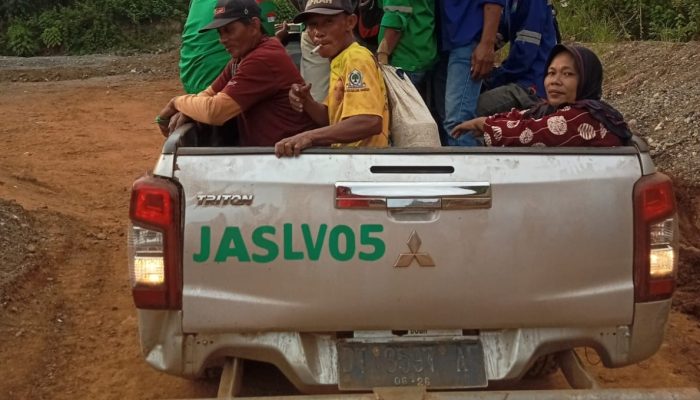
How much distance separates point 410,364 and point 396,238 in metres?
0.50

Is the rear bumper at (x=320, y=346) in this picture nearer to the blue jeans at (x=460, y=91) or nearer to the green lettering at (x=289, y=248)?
the green lettering at (x=289, y=248)

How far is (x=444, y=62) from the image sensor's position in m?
5.08

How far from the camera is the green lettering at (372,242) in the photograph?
293 centimetres

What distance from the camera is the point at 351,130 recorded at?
134 inches

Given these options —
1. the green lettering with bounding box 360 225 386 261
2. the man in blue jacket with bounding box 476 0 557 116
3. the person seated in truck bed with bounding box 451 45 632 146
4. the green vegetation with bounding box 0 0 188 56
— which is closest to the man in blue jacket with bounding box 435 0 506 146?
the man in blue jacket with bounding box 476 0 557 116

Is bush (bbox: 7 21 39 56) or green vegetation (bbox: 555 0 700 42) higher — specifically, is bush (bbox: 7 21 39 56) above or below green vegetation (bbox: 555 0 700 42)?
below

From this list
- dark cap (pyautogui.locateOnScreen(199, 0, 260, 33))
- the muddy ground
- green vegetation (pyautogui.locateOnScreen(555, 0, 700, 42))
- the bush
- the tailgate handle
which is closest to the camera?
the tailgate handle

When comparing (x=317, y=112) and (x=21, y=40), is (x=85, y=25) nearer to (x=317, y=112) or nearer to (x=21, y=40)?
(x=21, y=40)

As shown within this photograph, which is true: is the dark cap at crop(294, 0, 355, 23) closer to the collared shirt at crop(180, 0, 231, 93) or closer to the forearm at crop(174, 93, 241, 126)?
the forearm at crop(174, 93, 241, 126)

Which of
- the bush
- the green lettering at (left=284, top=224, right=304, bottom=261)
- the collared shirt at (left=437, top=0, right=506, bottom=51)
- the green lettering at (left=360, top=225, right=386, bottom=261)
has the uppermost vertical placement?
the collared shirt at (left=437, top=0, right=506, bottom=51)

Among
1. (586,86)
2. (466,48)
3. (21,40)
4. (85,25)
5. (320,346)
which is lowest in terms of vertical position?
(21,40)

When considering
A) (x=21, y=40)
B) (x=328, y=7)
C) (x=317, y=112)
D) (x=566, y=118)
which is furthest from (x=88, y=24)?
(x=566, y=118)

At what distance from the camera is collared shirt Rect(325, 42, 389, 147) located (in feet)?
11.4

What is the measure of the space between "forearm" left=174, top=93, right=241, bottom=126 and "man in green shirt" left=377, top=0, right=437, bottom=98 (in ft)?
4.15
